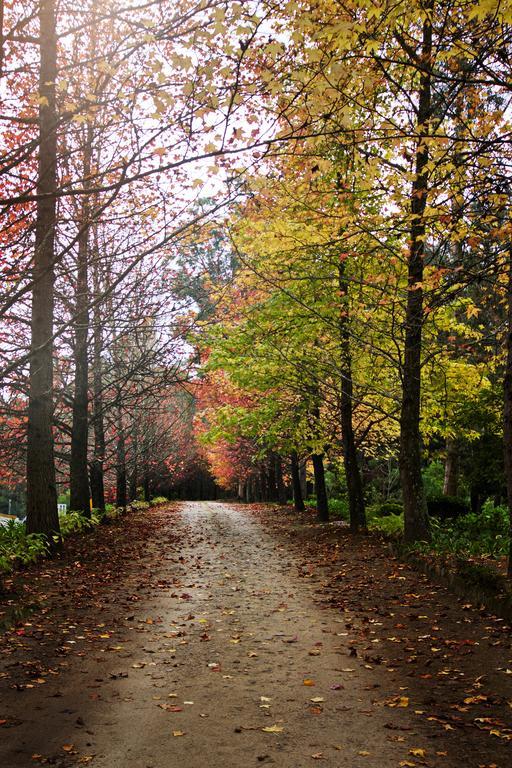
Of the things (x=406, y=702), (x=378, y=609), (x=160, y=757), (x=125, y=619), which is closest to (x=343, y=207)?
(x=378, y=609)

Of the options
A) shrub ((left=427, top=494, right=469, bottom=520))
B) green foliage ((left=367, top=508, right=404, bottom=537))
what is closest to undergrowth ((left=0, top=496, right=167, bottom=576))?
green foliage ((left=367, top=508, right=404, bottom=537))

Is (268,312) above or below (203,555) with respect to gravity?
above

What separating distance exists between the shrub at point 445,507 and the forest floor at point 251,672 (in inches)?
360

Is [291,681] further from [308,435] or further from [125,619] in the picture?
[308,435]

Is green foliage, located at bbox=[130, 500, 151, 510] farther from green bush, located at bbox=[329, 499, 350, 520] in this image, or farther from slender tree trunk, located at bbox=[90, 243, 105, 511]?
green bush, located at bbox=[329, 499, 350, 520]

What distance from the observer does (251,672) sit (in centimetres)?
567

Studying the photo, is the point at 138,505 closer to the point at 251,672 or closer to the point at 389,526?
the point at 389,526

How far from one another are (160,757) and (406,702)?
6.61ft

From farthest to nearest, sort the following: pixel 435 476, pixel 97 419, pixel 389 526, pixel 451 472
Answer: pixel 435 476, pixel 451 472, pixel 97 419, pixel 389 526

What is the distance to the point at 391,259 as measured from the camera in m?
10.4

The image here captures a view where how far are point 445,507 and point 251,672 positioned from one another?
14847mm

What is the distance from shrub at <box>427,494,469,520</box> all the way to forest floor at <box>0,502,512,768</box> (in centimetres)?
914

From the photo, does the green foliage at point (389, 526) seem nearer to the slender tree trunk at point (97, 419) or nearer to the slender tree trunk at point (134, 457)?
the slender tree trunk at point (97, 419)

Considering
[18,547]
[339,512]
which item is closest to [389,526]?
[339,512]
